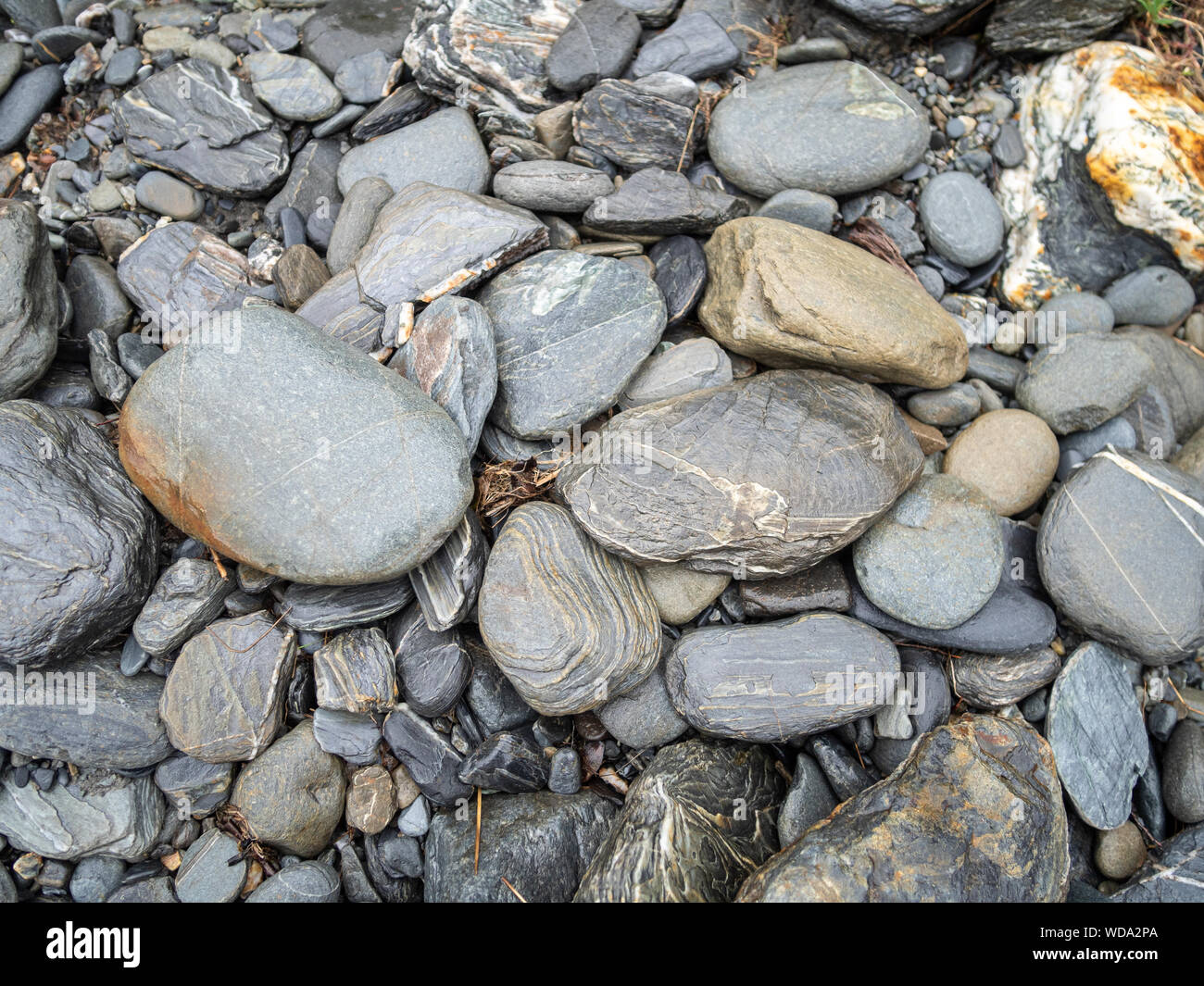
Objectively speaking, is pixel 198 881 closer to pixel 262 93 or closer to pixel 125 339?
pixel 125 339

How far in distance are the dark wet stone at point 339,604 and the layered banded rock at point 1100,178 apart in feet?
14.4

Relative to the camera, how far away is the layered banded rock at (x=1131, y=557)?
4074 mm

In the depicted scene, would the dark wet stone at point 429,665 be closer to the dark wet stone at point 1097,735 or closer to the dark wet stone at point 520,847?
the dark wet stone at point 520,847

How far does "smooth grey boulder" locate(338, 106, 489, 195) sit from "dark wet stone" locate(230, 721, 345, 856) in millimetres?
3431

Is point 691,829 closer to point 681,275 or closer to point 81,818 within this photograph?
point 681,275

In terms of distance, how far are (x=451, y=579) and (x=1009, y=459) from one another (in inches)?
132

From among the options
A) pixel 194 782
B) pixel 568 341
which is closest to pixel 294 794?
pixel 194 782

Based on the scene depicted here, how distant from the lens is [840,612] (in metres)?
4.19

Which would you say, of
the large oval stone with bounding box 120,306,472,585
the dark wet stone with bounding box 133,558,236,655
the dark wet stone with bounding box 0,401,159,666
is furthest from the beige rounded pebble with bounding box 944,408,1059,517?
the dark wet stone with bounding box 0,401,159,666

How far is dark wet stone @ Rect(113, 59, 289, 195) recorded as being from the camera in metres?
4.84

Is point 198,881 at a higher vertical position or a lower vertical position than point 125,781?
lower

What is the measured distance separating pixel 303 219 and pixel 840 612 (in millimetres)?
4172

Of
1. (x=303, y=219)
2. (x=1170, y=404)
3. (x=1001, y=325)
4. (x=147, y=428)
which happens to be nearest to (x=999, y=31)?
(x=1001, y=325)

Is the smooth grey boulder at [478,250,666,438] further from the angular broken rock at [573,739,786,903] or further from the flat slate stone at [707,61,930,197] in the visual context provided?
the angular broken rock at [573,739,786,903]
